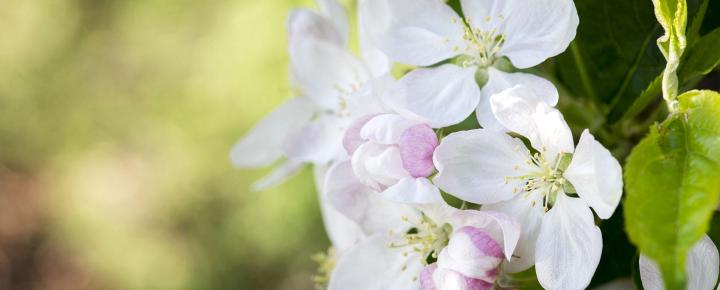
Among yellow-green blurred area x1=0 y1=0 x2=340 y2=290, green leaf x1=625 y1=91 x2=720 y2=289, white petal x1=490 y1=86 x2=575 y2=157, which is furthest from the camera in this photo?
yellow-green blurred area x1=0 y1=0 x2=340 y2=290

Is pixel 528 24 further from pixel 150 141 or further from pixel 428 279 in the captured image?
pixel 150 141

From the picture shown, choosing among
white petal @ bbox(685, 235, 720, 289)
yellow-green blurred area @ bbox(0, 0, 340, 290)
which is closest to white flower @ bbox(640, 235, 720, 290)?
white petal @ bbox(685, 235, 720, 289)

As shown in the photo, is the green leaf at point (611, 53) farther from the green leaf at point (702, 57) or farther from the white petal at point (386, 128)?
the white petal at point (386, 128)

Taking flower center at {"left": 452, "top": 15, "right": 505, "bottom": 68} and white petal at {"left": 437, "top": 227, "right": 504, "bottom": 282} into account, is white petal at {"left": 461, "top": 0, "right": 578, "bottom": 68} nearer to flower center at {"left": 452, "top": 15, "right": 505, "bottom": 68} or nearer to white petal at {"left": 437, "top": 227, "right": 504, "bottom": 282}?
flower center at {"left": 452, "top": 15, "right": 505, "bottom": 68}

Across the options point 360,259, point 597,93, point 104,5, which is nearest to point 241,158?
point 360,259

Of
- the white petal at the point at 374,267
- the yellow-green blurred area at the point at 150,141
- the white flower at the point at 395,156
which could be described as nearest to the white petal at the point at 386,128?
the white flower at the point at 395,156

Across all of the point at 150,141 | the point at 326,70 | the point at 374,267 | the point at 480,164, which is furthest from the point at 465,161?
the point at 150,141

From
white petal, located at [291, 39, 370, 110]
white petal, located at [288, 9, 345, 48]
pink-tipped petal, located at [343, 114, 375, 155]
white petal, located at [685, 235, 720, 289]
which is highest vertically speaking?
white petal, located at [288, 9, 345, 48]

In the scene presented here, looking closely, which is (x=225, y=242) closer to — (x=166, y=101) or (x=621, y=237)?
(x=166, y=101)

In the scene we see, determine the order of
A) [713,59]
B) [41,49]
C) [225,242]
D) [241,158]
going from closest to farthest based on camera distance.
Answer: [713,59] < [241,158] < [225,242] < [41,49]
